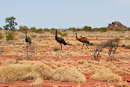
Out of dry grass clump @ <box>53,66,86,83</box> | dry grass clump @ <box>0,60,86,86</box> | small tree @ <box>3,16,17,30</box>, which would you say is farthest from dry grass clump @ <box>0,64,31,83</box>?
small tree @ <box>3,16,17,30</box>

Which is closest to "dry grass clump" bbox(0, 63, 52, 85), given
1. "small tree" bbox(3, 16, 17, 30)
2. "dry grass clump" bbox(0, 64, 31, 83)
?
"dry grass clump" bbox(0, 64, 31, 83)

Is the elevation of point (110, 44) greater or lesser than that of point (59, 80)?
greater

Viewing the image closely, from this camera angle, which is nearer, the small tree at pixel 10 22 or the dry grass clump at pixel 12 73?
the dry grass clump at pixel 12 73

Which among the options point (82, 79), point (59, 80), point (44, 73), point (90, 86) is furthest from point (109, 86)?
point (44, 73)

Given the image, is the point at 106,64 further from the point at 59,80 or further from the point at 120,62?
the point at 59,80

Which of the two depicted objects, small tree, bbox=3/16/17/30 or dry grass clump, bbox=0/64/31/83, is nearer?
dry grass clump, bbox=0/64/31/83

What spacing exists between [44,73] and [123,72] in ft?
14.5

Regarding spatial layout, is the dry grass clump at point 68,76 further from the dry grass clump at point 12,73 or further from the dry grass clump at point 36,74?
the dry grass clump at point 12,73

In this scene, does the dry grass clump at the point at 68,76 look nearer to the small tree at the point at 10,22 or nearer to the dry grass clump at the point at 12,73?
the dry grass clump at the point at 12,73

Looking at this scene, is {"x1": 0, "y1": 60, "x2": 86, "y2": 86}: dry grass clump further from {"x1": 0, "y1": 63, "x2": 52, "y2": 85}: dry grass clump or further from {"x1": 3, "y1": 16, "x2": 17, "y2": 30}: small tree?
{"x1": 3, "y1": 16, "x2": 17, "y2": 30}: small tree

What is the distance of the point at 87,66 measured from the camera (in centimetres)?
1290

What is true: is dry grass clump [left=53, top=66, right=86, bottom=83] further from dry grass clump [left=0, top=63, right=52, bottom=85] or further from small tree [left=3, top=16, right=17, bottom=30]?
small tree [left=3, top=16, right=17, bottom=30]

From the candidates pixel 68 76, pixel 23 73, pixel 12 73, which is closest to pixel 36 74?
pixel 23 73

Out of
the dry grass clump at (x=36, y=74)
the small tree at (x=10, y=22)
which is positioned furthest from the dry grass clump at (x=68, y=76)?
Result: the small tree at (x=10, y=22)
